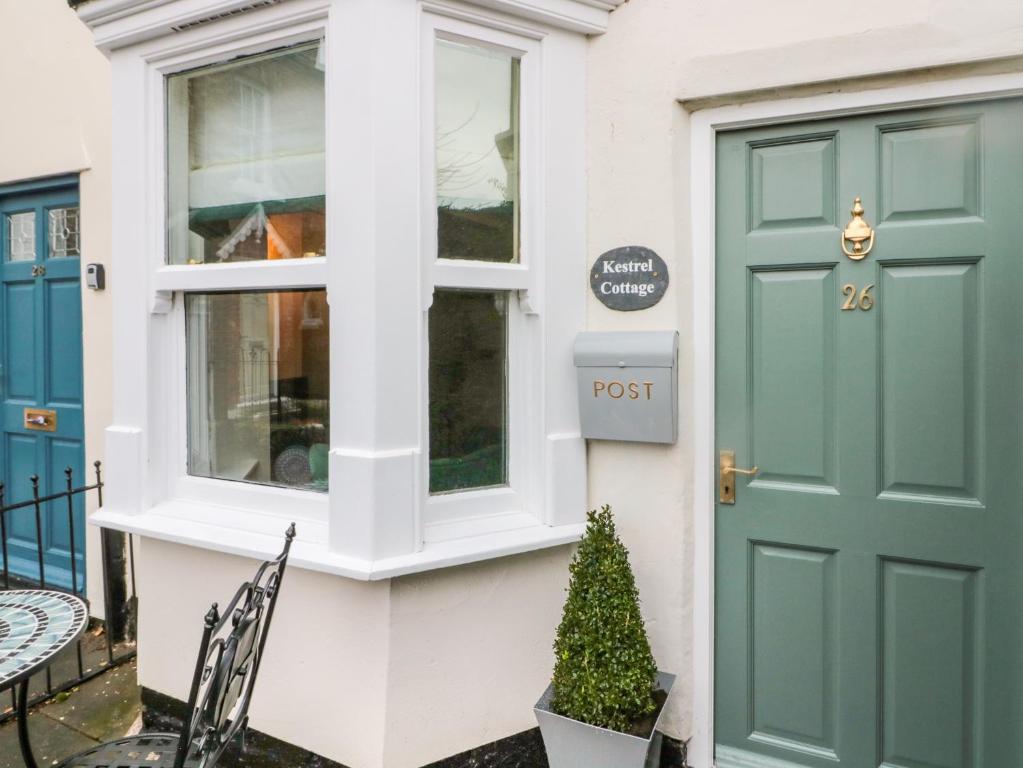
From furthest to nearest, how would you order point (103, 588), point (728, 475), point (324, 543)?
point (103, 588) < point (728, 475) < point (324, 543)

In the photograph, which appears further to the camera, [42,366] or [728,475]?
[42,366]

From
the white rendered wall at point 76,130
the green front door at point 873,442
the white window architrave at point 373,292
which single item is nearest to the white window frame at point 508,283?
the white window architrave at point 373,292

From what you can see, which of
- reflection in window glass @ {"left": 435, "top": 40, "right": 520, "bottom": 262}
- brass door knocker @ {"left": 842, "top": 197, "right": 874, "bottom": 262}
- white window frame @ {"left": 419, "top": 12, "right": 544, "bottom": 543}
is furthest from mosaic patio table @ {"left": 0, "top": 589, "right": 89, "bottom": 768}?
brass door knocker @ {"left": 842, "top": 197, "right": 874, "bottom": 262}

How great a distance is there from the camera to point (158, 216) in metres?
2.66

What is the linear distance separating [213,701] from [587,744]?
3.79 feet

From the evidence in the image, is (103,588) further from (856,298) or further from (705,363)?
(856,298)

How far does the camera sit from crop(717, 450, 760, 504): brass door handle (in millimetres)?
2445

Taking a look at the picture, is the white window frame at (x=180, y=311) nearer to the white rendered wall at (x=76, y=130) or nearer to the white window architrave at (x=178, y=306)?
the white window architrave at (x=178, y=306)

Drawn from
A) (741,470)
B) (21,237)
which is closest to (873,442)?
(741,470)

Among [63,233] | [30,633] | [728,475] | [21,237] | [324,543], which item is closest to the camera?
[30,633]

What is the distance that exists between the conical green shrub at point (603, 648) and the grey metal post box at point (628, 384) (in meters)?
0.38

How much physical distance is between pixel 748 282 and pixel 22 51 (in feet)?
12.8

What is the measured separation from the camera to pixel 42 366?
383cm

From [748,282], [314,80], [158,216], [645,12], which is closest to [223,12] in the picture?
[314,80]
